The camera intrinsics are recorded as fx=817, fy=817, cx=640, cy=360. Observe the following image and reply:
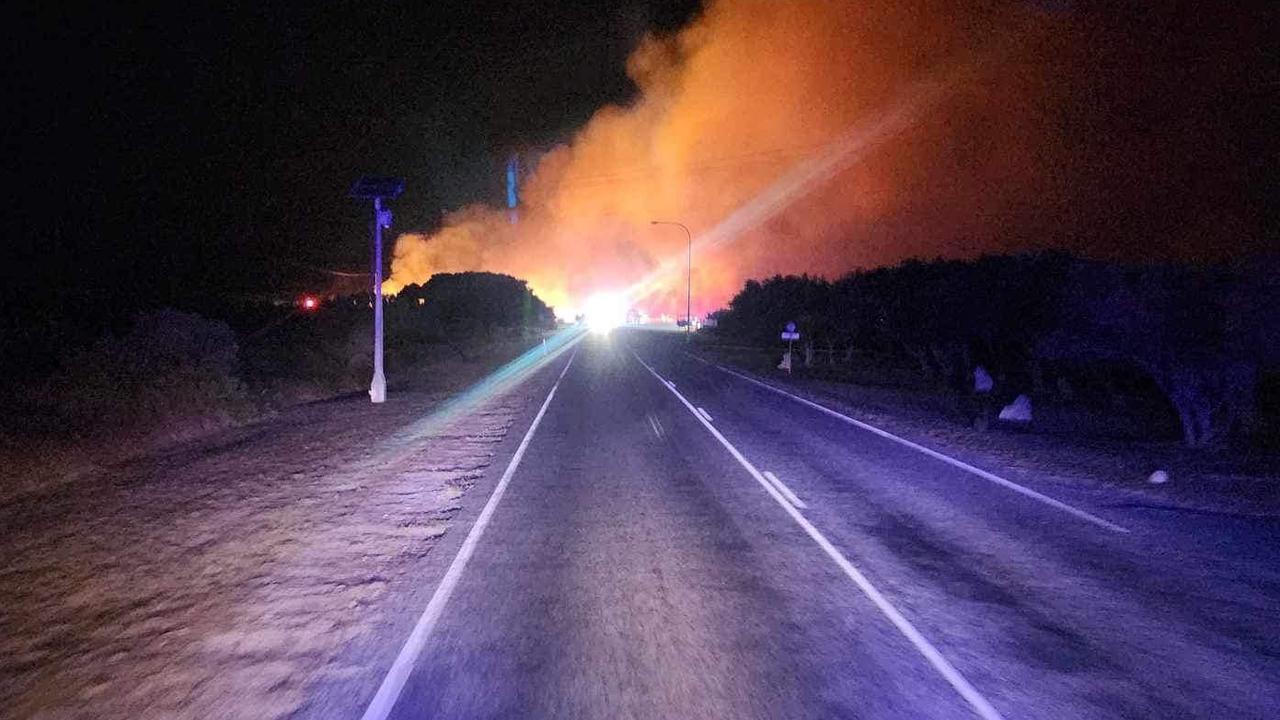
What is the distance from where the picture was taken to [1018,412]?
93.7 feet

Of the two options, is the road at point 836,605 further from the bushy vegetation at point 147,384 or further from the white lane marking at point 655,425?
the bushy vegetation at point 147,384

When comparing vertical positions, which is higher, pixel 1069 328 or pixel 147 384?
pixel 1069 328

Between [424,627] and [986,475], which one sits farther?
[986,475]

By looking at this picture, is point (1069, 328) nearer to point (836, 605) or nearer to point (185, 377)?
point (836, 605)

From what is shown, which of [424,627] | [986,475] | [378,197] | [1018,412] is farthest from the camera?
[1018,412]

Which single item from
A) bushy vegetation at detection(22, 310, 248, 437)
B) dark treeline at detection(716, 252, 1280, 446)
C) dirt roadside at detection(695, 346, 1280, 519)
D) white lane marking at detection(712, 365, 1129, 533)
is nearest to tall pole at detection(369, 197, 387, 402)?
bushy vegetation at detection(22, 310, 248, 437)

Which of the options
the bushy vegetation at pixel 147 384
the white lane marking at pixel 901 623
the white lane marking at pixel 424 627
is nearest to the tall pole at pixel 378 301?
the bushy vegetation at pixel 147 384

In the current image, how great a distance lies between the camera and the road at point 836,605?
4996 mm

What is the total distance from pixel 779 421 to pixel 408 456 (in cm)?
906

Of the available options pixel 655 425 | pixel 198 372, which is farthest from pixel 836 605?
pixel 198 372

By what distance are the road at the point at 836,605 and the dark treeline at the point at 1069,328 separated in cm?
1283

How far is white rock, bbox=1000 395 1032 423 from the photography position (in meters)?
27.7

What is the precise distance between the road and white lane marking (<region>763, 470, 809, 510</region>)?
67mm

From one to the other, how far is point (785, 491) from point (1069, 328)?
1772 cm
